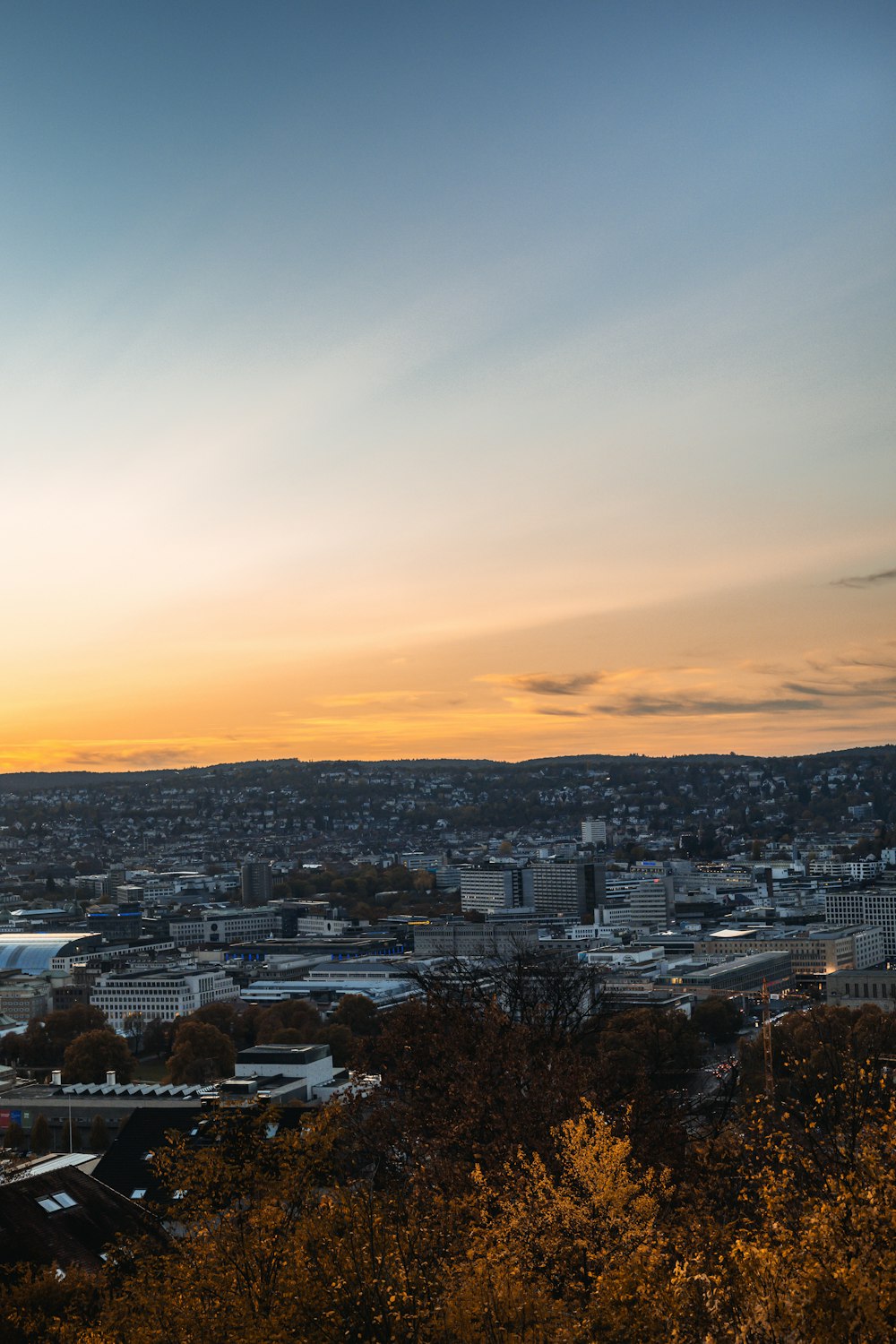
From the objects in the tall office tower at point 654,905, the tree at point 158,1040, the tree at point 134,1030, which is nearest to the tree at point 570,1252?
the tree at point 158,1040

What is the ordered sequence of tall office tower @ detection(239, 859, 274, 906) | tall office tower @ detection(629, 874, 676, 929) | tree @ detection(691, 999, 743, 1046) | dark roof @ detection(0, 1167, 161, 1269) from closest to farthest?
dark roof @ detection(0, 1167, 161, 1269) → tree @ detection(691, 999, 743, 1046) → tall office tower @ detection(629, 874, 676, 929) → tall office tower @ detection(239, 859, 274, 906)

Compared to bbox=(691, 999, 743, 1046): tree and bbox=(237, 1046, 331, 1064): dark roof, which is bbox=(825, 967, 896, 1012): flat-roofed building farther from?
bbox=(237, 1046, 331, 1064): dark roof

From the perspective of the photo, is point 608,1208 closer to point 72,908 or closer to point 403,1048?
point 403,1048

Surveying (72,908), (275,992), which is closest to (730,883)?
(72,908)

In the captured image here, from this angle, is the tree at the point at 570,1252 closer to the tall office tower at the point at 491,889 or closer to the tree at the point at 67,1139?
the tree at the point at 67,1139

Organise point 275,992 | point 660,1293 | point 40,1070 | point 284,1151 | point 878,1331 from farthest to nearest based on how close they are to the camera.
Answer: point 275,992, point 40,1070, point 284,1151, point 660,1293, point 878,1331

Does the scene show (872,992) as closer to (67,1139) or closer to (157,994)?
(157,994)

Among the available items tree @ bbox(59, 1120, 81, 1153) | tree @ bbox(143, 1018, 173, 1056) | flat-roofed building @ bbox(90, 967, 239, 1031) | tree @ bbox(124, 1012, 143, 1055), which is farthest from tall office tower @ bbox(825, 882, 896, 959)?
tree @ bbox(59, 1120, 81, 1153)
